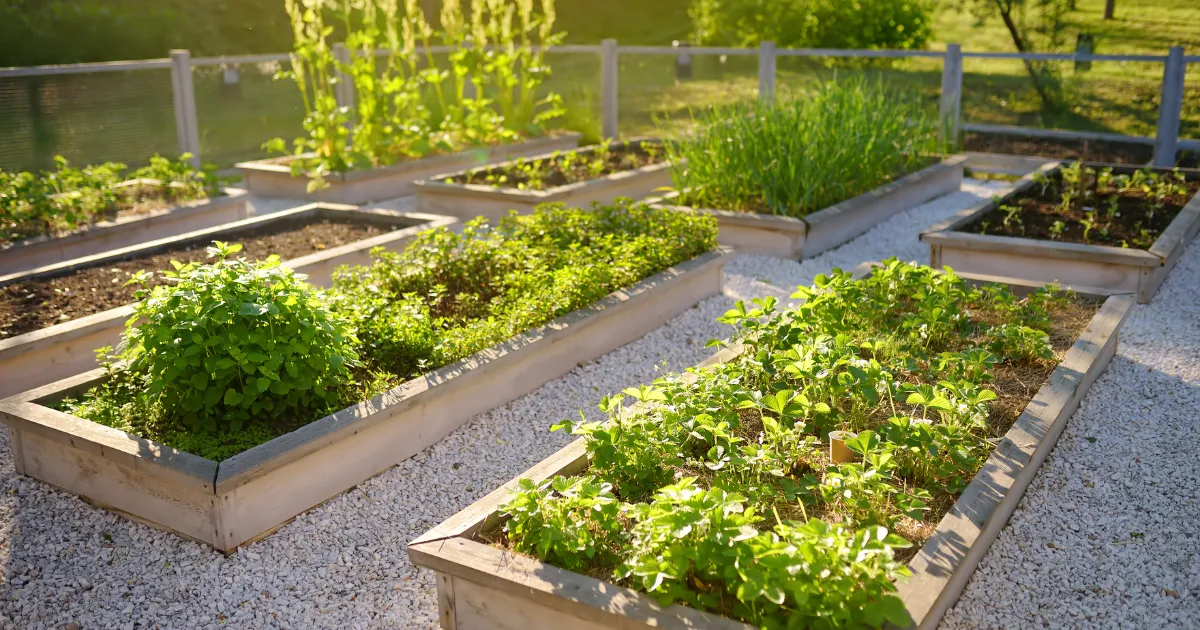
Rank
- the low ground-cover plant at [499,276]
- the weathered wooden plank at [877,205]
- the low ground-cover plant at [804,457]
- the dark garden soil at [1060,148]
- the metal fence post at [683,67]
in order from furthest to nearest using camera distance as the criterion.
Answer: the metal fence post at [683,67] < the dark garden soil at [1060,148] < the weathered wooden plank at [877,205] < the low ground-cover plant at [499,276] < the low ground-cover plant at [804,457]

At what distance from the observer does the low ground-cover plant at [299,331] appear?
3.47m

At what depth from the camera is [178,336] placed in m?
3.49

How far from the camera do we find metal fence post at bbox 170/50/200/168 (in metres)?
8.82

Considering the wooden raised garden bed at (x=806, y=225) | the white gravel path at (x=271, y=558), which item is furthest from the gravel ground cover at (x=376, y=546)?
the wooden raised garden bed at (x=806, y=225)

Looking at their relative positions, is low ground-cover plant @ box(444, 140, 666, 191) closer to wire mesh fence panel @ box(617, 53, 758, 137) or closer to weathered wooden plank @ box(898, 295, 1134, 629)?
wire mesh fence panel @ box(617, 53, 758, 137)

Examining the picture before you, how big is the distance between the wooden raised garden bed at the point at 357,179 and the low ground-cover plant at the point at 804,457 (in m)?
4.96

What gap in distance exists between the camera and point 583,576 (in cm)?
267

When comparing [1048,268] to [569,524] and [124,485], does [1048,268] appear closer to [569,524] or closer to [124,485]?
[569,524]

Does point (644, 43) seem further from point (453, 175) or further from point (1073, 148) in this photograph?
point (453, 175)

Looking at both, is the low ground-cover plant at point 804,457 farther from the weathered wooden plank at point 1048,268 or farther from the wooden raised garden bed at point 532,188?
the wooden raised garden bed at point 532,188

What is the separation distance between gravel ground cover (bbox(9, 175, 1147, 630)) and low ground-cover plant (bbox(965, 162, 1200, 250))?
1.80 meters

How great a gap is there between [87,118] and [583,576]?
280 inches

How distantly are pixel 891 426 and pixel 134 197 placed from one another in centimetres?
608

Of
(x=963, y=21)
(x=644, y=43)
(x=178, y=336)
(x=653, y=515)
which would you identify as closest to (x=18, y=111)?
(x=178, y=336)
